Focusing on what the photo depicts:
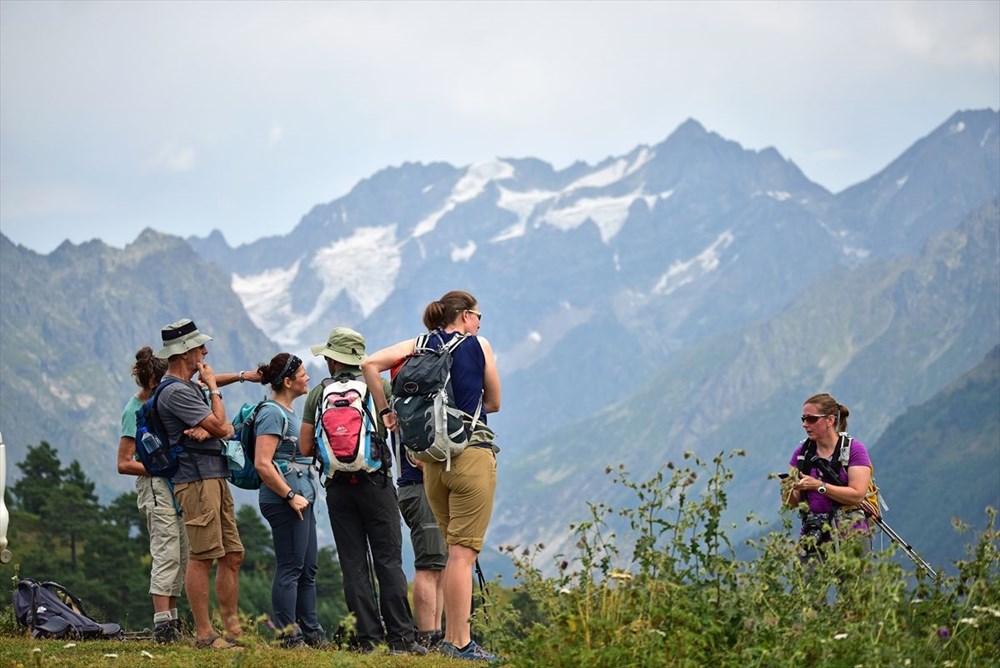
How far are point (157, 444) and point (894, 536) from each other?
18.9 feet

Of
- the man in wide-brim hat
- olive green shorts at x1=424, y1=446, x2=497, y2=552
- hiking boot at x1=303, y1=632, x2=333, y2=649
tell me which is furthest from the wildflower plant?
the man in wide-brim hat

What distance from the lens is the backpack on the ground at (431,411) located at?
408 inches

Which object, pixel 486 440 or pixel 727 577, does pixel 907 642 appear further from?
pixel 486 440

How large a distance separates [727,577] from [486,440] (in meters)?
2.67

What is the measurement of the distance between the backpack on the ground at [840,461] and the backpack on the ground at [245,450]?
4.38m

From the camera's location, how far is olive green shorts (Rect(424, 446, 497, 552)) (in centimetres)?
1045

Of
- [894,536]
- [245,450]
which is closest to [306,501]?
[245,450]

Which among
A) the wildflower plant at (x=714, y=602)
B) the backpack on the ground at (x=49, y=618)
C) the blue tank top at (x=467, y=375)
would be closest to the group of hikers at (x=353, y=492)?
the blue tank top at (x=467, y=375)

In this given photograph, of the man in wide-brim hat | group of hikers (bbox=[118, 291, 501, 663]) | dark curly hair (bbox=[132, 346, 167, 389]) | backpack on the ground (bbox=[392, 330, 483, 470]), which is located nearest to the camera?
backpack on the ground (bbox=[392, 330, 483, 470])

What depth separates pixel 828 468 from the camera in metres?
11.0

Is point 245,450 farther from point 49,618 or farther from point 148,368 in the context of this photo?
point 49,618

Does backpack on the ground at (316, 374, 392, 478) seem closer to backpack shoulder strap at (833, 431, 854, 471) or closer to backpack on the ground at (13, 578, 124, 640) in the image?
backpack on the ground at (13, 578, 124, 640)

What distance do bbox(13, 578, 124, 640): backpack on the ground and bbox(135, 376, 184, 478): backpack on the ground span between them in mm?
1934

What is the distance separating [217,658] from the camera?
33.6ft
